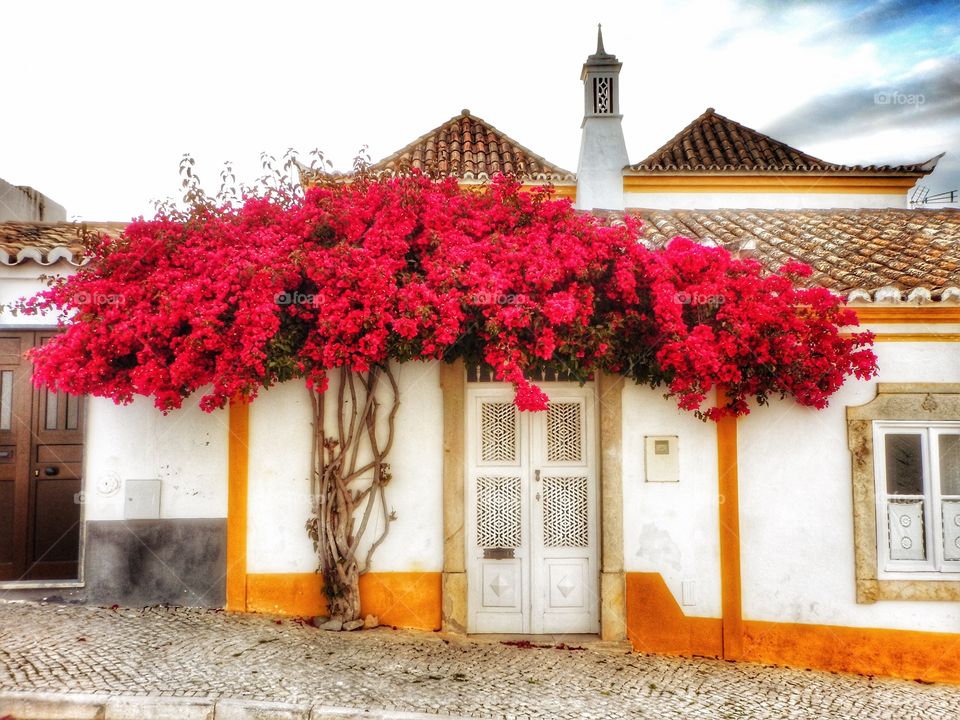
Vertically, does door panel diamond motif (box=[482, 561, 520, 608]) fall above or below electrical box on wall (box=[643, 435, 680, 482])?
below

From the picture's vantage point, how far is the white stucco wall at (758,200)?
13.3 metres

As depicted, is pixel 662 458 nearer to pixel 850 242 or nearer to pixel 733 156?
pixel 850 242

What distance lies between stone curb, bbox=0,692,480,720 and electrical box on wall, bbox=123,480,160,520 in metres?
2.12

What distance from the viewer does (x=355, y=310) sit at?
18.4ft

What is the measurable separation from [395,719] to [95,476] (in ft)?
13.4

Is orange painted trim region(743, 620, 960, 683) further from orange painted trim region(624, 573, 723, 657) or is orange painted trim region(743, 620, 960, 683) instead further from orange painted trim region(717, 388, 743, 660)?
orange painted trim region(624, 573, 723, 657)

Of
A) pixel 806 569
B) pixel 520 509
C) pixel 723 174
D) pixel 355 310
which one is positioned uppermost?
pixel 723 174

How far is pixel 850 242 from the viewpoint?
26.8 feet

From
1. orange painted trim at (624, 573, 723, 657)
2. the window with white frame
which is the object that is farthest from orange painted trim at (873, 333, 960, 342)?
orange painted trim at (624, 573, 723, 657)

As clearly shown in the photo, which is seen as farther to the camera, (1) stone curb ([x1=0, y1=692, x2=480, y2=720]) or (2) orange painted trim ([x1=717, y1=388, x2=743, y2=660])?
(2) orange painted trim ([x1=717, y1=388, x2=743, y2=660])

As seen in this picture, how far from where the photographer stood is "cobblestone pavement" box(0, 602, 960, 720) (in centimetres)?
483

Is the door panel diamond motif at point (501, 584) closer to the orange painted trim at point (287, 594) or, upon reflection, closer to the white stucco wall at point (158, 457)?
the orange painted trim at point (287, 594)

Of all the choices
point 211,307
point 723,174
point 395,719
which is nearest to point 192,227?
point 211,307

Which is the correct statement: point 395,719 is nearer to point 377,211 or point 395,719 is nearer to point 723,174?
point 377,211
